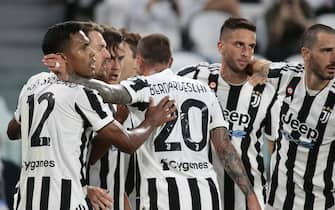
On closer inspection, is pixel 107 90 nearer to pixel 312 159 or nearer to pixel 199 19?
pixel 312 159

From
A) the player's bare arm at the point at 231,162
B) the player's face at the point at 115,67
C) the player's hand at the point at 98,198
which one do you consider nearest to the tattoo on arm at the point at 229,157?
the player's bare arm at the point at 231,162

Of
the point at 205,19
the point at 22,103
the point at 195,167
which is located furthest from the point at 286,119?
the point at 205,19

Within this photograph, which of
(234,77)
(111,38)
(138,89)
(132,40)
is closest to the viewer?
(138,89)

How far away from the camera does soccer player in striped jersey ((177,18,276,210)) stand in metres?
8.60

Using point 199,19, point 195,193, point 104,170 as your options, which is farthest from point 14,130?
point 199,19

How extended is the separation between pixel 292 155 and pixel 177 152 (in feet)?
3.46

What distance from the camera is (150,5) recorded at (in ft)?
45.3

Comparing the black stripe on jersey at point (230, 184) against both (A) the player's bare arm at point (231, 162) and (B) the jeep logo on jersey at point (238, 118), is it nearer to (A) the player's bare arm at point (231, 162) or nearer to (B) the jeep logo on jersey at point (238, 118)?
(B) the jeep logo on jersey at point (238, 118)

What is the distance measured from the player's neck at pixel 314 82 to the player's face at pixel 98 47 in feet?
5.65

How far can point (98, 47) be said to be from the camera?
7.05 m

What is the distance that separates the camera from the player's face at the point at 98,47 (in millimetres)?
7031

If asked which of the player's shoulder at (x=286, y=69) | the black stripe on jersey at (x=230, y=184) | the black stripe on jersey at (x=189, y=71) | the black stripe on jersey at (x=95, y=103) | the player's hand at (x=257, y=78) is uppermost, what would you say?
the player's shoulder at (x=286, y=69)

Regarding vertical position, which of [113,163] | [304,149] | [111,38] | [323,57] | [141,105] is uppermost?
[111,38]

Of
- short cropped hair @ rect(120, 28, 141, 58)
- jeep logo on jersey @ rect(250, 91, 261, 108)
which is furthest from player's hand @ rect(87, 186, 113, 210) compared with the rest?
short cropped hair @ rect(120, 28, 141, 58)
